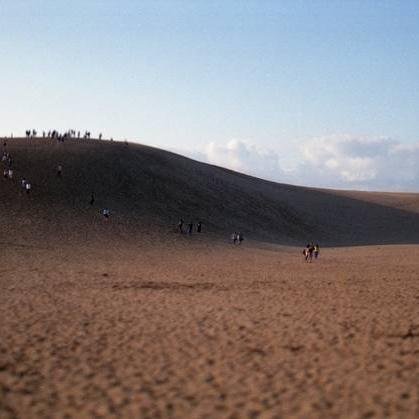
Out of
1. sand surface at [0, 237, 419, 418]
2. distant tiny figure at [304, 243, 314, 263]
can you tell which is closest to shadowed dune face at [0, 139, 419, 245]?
distant tiny figure at [304, 243, 314, 263]

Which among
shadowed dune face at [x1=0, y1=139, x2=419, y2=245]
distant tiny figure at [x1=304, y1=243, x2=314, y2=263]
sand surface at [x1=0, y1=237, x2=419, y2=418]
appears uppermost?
shadowed dune face at [x1=0, y1=139, x2=419, y2=245]

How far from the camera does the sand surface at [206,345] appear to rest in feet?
27.6

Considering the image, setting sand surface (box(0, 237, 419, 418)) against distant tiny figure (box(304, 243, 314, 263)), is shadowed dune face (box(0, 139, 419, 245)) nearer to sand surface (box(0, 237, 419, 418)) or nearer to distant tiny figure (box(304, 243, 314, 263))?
distant tiny figure (box(304, 243, 314, 263))

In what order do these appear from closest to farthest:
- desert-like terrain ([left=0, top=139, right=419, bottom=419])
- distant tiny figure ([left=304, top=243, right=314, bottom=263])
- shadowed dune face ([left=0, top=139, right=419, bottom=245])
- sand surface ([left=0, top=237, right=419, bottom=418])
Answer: sand surface ([left=0, top=237, right=419, bottom=418]) → desert-like terrain ([left=0, top=139, right=419, bottom=419]) → distant tiny figure ([left=304, top=243, right=314, bottom=263]) → shadowed dune face ([left=0, top=139, right=419, bottom=245])

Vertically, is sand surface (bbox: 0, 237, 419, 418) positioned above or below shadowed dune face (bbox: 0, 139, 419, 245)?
below

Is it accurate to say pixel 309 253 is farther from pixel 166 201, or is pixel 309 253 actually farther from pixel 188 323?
pixel 166 201

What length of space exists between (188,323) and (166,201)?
35.0 m

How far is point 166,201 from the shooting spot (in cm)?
4809

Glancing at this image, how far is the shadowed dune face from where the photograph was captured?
4138 cm

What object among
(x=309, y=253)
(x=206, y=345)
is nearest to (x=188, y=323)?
(x=206, y=345)

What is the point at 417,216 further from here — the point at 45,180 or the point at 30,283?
the point at 30,283

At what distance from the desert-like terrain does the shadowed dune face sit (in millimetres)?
753

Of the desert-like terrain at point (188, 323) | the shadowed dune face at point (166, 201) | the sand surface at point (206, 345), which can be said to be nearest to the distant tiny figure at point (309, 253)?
the desert-like terrain at point (188, 323)

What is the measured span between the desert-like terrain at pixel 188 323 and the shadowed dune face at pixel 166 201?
29.7 inches
